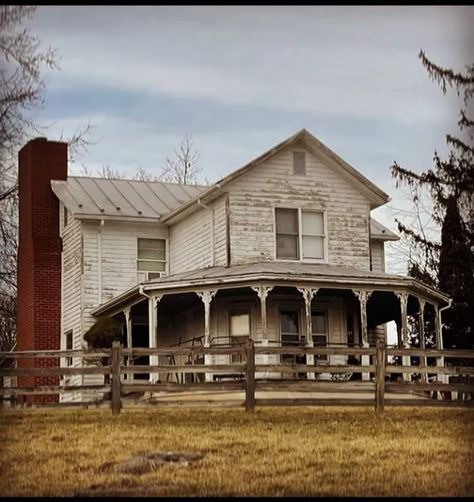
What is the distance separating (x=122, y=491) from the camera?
15.6m

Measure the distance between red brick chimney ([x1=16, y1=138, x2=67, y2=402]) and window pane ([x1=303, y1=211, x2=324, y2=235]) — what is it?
758cm

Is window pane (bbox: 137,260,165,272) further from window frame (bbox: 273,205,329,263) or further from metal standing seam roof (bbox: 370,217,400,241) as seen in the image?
metal standing seam roof (bbox: 370,217,400,241)

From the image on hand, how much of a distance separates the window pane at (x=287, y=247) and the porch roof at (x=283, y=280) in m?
0.42

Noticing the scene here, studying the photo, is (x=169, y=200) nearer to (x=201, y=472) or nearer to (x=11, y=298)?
(x=11, y=298)

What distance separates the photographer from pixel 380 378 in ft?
75.0

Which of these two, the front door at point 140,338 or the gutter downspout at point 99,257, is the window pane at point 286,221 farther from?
the gutter downspout at point 99,257

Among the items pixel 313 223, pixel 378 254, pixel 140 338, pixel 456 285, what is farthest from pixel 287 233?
pixel 456 285

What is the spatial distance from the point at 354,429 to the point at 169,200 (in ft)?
47.6

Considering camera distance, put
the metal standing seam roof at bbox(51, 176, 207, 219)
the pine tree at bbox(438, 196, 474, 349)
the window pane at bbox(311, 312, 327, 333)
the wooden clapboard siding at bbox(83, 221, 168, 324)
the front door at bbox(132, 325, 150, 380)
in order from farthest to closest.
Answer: the metal standing seam roof at bbox(51, 176, 207, 219) < the wooden clapboard siding at bbox(83, 221, 168, 324) < the front door at bbox(132, 325, 150, 380) < the pine tree at bbox(438, 196, 474, 349) < the window pane at bbox(311, 312, 327, 333)

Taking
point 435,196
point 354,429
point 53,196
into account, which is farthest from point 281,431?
point 53,196

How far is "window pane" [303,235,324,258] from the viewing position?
29.6 metres

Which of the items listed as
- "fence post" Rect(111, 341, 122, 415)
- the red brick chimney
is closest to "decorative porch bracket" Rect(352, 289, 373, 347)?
"fence post" Rect(111, 341, 122, 415)

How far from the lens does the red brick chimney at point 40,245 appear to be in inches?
1293

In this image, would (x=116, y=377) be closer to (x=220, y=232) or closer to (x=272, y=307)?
(x=272, y=307)
